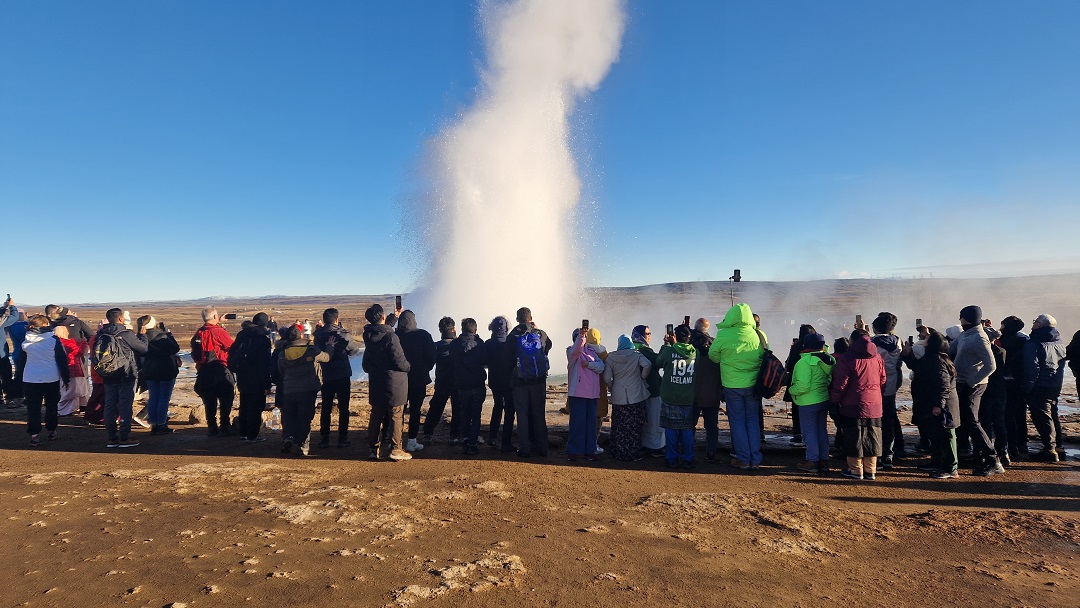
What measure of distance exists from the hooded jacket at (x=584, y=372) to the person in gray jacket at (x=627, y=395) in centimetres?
19

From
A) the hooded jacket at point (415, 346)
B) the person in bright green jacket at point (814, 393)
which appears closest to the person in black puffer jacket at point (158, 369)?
the hooded jacket at point (415, 346)

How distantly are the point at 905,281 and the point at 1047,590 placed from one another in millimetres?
102675

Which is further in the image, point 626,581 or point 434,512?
point 434,512

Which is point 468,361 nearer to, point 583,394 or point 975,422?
point 583,394

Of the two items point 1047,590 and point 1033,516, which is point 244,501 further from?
point 1033,516

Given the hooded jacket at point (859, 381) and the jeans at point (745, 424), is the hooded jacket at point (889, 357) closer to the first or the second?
the hooded jacket at point (859, 381)

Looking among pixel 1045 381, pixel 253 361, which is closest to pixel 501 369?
pixel 253 361

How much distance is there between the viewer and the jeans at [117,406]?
7.39m

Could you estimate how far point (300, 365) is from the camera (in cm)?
688

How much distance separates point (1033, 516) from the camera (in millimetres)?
4789

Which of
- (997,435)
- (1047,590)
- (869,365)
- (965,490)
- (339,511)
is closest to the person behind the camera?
(1047,590)

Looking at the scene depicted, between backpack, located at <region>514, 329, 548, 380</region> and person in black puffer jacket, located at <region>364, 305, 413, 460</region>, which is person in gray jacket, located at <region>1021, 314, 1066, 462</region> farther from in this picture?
person in black puffer jacket, located at <region>364, 305, 413, 460</region>

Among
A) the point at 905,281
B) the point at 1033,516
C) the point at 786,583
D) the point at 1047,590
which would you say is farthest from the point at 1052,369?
the point at 905,281

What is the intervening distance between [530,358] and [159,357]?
562 cm
